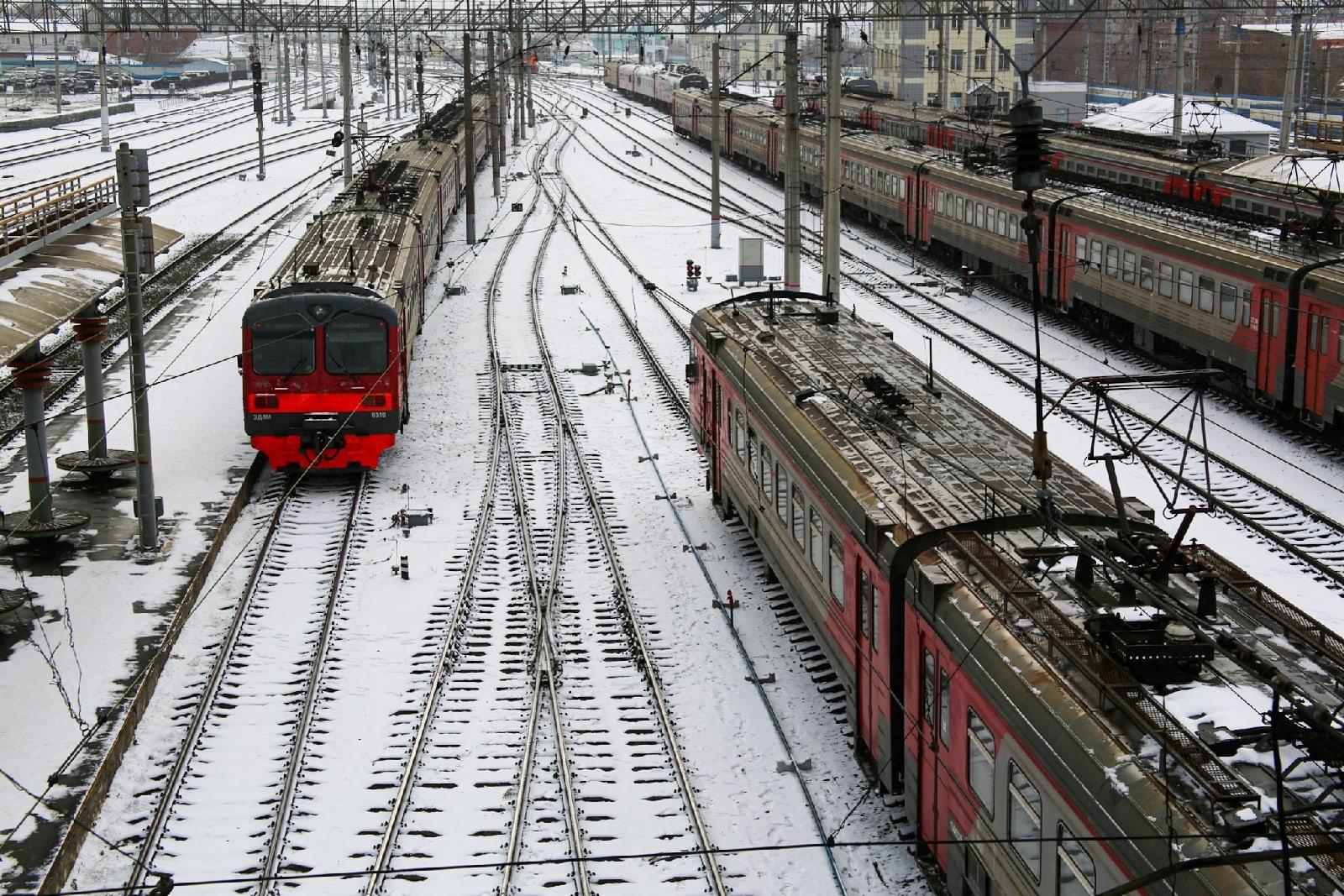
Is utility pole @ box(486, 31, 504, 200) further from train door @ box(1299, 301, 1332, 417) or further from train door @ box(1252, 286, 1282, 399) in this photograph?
train door @ box(1299, 301, 1332, 417)

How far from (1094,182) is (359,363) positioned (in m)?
18.2

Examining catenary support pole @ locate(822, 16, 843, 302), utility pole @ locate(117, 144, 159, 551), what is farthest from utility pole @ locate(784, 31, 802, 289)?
utility pole @ locate(117, 144, 159, 551)

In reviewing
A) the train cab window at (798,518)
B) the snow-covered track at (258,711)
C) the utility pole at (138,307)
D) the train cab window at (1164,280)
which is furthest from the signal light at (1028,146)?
the train cab window at (1164,280)

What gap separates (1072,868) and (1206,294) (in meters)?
18.0

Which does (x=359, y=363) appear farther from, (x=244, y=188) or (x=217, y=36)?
(x=217, y=36)

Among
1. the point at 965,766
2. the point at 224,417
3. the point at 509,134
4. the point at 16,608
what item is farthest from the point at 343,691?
the point at 509,134

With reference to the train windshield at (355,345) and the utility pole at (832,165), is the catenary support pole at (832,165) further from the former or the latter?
the train windshield at (355,345)

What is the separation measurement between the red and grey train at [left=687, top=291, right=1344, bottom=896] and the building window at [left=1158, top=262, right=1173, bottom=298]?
11705mm

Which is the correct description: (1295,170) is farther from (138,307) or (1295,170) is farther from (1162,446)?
(138,307)

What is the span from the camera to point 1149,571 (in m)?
9.45

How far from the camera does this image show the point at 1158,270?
85.3ft

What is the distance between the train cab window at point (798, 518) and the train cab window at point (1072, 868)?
20.1 ft

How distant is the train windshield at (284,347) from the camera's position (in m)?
20.5

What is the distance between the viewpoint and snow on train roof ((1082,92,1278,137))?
55125 mm
